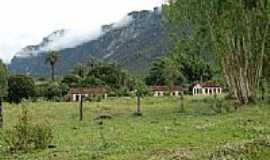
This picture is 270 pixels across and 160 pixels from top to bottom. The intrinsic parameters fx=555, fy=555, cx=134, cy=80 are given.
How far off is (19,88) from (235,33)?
148 feet

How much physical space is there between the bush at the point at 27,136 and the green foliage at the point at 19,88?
57.7 meters

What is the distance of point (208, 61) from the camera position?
39.9 metres

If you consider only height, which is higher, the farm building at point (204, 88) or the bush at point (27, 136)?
the farm building at point (204, 88)

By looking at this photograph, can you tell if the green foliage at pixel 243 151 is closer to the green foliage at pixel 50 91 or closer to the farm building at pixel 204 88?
the green foliage at pixel 50 91

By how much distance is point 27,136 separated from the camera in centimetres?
1549

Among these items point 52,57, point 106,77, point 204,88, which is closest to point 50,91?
point 106,77

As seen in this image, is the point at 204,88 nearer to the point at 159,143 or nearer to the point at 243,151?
the point at 159,143

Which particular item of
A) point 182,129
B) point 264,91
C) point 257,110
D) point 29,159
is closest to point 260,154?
Answer: point 29,159

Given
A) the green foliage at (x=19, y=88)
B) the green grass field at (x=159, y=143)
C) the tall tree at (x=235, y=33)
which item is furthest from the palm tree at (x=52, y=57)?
the green grass field at (x=159, y=143)

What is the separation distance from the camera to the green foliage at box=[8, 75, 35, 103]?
239ft

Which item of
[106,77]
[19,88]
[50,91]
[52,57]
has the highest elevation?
[52,57]

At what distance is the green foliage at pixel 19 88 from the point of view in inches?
2869

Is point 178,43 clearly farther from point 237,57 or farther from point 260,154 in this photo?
point 260,154

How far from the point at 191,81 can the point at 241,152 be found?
99.9 m
